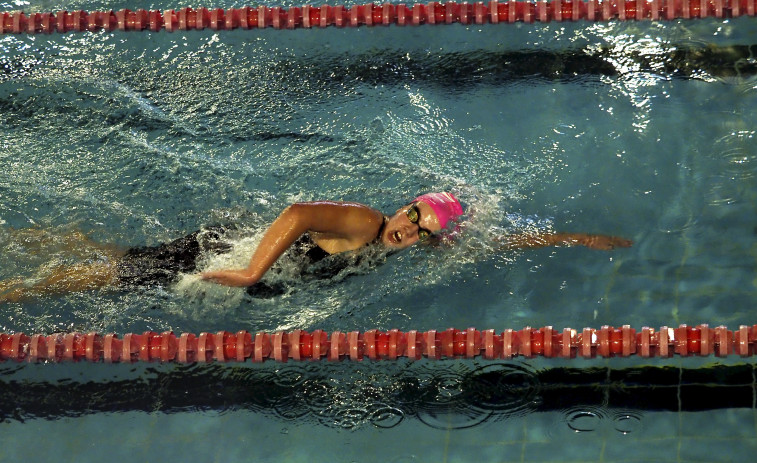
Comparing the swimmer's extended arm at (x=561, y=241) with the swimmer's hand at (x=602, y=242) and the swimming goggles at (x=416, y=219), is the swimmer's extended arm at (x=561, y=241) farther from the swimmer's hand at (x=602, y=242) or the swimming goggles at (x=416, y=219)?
the swimming goggles at (x=416, y=219)

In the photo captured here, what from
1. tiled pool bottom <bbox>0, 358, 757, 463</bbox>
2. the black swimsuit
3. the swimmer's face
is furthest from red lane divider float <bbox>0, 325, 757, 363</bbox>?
the swimmer's face

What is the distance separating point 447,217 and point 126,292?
148 cm

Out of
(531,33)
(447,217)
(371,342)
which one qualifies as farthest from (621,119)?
(371,342)

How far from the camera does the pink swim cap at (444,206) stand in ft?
12.7

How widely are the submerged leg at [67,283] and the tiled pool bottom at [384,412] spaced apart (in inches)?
13.5

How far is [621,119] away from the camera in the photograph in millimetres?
4750

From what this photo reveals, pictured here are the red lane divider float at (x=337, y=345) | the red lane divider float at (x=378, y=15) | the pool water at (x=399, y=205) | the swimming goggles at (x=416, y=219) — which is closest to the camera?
the red lane divider float at (x=337, y=345)

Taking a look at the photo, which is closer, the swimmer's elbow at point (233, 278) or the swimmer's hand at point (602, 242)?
the swimmer's elbow at point (233, 278)

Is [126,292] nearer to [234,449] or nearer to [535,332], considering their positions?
[234,449]

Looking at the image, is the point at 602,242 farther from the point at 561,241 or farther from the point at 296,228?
the point at 296,228

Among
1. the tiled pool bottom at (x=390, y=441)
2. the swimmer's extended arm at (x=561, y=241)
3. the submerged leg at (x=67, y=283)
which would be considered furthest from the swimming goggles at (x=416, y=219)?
the submerged leg at (x=67, y=283)

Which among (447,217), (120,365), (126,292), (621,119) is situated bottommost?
(120,365)

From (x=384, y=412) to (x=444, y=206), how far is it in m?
1.03

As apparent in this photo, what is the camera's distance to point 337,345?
328cm
